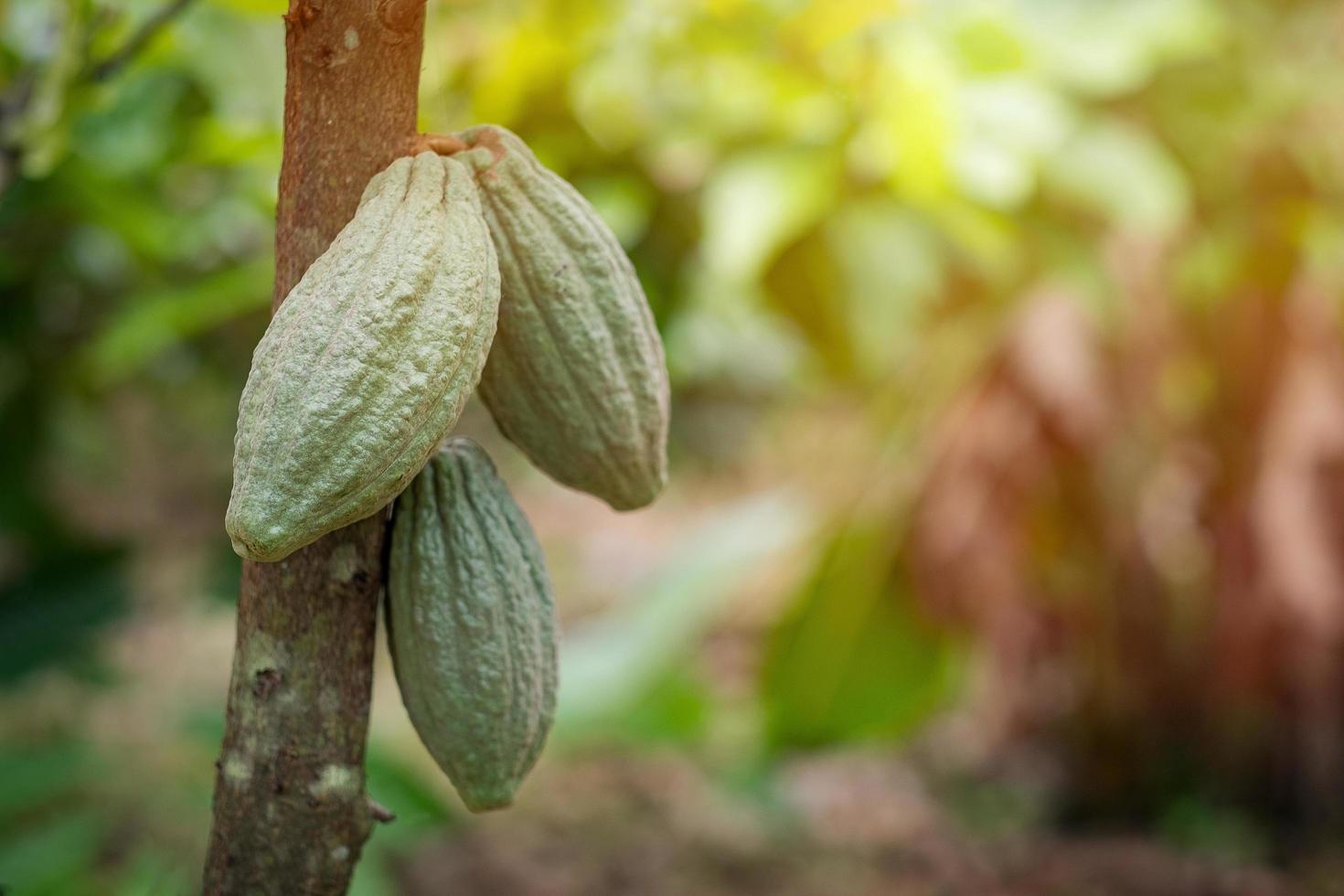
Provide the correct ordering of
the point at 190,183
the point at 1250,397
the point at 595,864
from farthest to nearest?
the point at 595,864
the point at 1250,397
the point at 190,183

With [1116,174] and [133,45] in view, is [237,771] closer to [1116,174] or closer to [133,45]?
[133,45]

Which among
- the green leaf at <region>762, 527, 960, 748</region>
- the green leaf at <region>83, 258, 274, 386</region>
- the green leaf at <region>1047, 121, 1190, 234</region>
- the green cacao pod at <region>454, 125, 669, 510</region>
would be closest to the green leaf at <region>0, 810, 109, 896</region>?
the green leaf at <region>83, 258, 274, 386</region>

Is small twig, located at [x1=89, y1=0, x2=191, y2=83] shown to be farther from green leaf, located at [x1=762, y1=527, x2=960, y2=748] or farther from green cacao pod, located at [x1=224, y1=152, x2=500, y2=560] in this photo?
green leaf, located at [x1=762, y1=527, x2=960, y2=748]

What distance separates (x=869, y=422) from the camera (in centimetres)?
312

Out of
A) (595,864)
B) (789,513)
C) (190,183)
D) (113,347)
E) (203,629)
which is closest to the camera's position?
(113,347)

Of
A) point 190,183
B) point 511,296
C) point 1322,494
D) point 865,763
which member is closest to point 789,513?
point 865,763

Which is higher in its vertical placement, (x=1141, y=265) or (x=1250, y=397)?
(x=1141, y=265)

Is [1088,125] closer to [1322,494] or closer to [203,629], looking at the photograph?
[1322,494]

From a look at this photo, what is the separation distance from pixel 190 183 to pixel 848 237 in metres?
1.07

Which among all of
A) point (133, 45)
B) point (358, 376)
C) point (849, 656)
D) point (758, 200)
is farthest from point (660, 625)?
point (358, 376)

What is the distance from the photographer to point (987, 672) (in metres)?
3.58

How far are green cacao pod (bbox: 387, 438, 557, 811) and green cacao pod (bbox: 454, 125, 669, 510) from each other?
5 cm

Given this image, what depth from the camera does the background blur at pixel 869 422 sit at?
1.60 metres

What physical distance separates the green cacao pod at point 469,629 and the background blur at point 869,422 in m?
0.51
